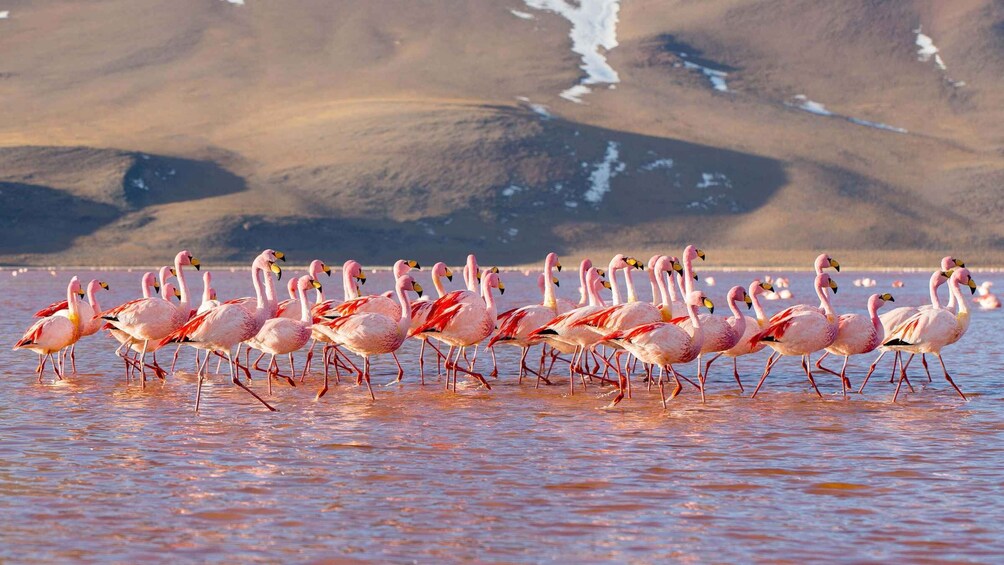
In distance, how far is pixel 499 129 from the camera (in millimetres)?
116062

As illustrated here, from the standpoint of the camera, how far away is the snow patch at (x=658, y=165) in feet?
374

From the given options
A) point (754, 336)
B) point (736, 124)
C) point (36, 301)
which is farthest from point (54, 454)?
point (736, 124)

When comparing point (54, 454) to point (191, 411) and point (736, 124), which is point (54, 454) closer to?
point (191, 411)

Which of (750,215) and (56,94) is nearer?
(750,215)

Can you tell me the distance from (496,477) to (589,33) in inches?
6226

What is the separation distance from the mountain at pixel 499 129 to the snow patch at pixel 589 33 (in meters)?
0.50

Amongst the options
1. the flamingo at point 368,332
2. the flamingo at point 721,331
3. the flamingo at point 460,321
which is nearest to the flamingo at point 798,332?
the flamingo at point 721,331

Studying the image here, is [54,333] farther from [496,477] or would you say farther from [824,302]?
[824,302]

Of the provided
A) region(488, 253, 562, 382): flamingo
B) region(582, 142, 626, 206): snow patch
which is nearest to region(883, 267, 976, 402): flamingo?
region(488, 253, 562, 382): flamingo

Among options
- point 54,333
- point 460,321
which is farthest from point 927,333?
point 54,333

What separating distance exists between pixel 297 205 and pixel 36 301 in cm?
6175

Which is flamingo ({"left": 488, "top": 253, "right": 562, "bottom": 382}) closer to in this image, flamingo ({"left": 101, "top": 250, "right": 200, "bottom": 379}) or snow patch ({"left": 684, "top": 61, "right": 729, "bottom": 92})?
flamingo ({"left": 101, "top": 250, "right": 200, "bottom": 379})

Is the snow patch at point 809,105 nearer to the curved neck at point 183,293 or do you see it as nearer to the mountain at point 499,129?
the mountain at point 499,129

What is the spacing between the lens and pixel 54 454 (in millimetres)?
11719
